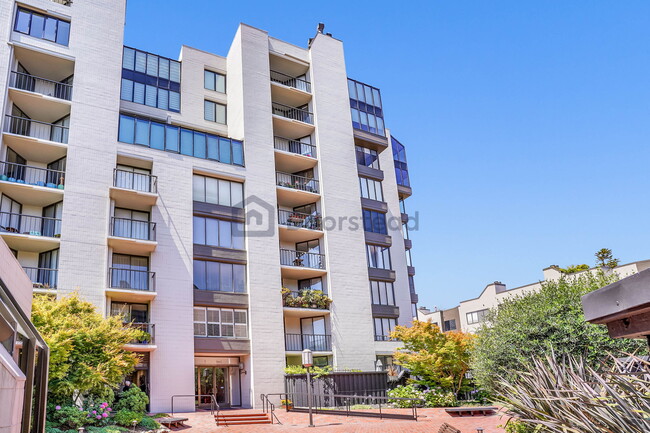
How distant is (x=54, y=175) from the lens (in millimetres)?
28734

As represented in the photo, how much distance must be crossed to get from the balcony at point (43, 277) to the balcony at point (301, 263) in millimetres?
12939

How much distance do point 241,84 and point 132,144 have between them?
8.83 m

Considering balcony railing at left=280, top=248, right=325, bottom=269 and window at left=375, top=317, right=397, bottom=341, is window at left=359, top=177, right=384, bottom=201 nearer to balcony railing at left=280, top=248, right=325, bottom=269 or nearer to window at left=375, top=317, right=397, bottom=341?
balcony railing at left=280, top=248, right=325, bottom=269

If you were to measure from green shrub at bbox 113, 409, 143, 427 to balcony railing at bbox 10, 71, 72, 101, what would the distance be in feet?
58.8

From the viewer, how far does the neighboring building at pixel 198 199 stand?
26891 mm

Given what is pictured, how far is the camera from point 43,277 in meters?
25.9

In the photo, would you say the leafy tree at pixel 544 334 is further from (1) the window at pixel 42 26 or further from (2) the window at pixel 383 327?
(1) the window at pixel 42 26

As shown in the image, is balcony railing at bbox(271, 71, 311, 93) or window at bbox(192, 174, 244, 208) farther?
balcony railing at bbox(271, 71, 311, 93)

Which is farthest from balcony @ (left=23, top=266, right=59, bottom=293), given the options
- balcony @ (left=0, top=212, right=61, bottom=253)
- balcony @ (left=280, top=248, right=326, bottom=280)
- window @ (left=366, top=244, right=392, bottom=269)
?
window @ (left=366, top=244, right=392, bottom=269)

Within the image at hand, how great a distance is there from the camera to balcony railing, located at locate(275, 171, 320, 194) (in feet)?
117

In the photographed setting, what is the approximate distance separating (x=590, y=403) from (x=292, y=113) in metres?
35.1

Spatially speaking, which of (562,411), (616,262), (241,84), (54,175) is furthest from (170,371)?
(616,262)

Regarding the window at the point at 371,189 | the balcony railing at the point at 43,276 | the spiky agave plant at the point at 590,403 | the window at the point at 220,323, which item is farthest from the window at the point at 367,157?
the spiky agave plant at the point at 590,403

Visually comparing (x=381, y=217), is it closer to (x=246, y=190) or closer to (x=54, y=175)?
(x=246, y=190)
